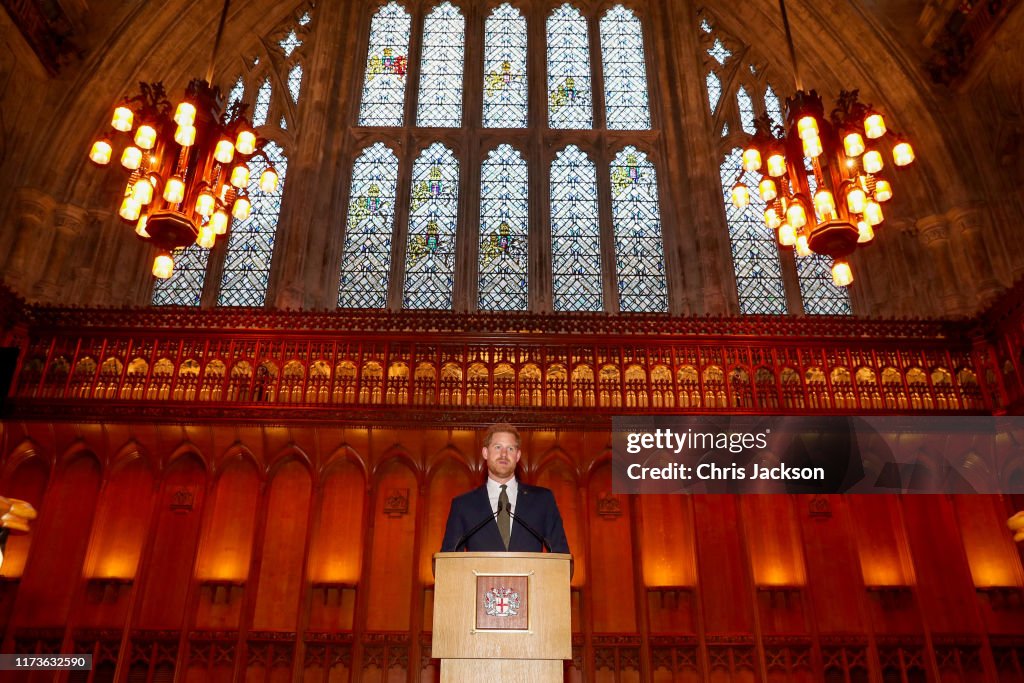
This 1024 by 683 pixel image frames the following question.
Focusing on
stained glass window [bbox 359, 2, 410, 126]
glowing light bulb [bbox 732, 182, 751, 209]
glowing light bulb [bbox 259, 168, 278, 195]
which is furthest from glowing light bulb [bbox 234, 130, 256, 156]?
glowing light bulb [bbox 732, 182, 751, 209]

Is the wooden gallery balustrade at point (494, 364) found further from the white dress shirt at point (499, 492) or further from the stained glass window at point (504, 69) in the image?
the stained glass window at point (504, 69)

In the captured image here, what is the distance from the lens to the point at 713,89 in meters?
14.0

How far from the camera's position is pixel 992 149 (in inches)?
452

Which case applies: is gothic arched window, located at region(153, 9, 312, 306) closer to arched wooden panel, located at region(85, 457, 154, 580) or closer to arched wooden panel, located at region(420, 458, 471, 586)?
arched wooden panel, located at region(85, 457, 154, 580)

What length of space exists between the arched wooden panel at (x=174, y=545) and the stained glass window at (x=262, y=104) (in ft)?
22.6

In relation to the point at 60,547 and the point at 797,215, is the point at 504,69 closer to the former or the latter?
the point at 797,215

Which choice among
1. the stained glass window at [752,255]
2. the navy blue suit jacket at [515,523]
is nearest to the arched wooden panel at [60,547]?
the navy blue suit jacket at [515,523]

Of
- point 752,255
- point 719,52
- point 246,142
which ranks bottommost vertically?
point 246,142

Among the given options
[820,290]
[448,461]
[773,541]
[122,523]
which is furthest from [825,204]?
[122,523]

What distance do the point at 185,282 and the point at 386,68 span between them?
5327mm

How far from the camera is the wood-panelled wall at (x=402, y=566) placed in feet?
26.6

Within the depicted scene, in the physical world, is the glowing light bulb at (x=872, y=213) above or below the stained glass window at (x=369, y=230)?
below

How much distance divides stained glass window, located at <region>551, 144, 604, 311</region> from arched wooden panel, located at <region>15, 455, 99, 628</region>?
670cm

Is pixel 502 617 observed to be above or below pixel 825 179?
below
